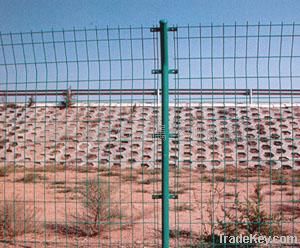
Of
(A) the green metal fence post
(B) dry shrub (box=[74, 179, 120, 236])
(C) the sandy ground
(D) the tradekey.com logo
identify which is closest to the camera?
(A) the green metal fence post

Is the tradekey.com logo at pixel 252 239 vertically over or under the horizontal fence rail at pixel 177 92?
under

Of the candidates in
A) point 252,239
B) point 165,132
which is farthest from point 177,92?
point 252,239

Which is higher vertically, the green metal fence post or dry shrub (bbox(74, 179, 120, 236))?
the green metal fence post

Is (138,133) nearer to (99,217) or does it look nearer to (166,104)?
(99,217)

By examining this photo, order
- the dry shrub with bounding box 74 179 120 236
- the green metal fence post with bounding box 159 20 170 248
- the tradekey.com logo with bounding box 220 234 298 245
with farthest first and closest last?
the dry shrub with bounding box 74 179 120 236
the tradekey.com logo with bounding box 220 234 298 245
the green metal fence post with bounding box 159 20 170 248

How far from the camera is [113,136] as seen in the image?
22344mm

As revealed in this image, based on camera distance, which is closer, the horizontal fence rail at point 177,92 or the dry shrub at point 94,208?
the horizontal fence rail at point 177,92

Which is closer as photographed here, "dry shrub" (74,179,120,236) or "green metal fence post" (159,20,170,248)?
"green metal fence post" (159,20,170,248)

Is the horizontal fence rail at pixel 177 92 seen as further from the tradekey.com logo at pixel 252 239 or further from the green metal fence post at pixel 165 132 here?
the tradekey.com logo at pixel 252 239

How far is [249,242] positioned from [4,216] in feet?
12.1

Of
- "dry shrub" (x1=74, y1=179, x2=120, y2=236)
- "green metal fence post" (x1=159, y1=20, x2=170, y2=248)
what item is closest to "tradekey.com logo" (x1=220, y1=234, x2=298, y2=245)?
"green metal fence post" (x1=159, y1=20, x2=170, y2=248)

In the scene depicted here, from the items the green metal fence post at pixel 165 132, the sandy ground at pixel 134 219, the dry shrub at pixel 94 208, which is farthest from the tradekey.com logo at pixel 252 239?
the dry shrub at pixel 94 208

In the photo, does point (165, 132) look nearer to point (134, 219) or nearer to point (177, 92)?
point (177, 92)

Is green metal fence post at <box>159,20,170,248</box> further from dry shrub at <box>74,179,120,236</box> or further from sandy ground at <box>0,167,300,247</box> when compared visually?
dry shrub at <box>74,179,120,236</box>
